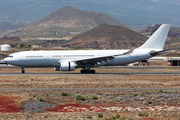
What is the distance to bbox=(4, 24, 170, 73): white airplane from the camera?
4888 centimetres

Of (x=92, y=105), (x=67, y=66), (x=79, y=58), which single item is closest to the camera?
(x=92, y=105)

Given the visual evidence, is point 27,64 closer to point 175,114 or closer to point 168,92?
point 168,92

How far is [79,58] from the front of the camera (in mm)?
50781

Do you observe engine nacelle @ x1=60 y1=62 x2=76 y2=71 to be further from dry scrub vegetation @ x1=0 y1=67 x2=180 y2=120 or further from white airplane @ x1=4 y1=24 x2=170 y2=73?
dry scrub vegetation @ x1=0 y1=67 x2=180 y2=120

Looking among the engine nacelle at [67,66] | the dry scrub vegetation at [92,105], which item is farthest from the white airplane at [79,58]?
the dry scrub vegetation at [92,105]

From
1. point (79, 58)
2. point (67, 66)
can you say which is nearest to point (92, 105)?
point (67, 66)

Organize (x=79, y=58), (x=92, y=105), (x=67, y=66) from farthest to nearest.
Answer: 1. (x=79, y=58)
2. (x=67, y=66)
3. (x=92, y=105)

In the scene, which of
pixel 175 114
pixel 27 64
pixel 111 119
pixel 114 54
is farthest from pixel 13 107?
pixel 114 54

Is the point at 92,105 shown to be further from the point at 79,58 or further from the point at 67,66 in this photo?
the point at 79,58

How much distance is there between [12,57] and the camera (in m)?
50.2

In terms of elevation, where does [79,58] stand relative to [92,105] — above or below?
above

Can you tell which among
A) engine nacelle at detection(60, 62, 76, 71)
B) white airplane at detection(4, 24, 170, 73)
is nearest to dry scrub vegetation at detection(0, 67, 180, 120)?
engine nacelle at detection(60, 62, 76, 71)

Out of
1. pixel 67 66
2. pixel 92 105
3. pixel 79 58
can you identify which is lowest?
pixel 92 105

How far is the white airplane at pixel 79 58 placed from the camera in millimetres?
48881
